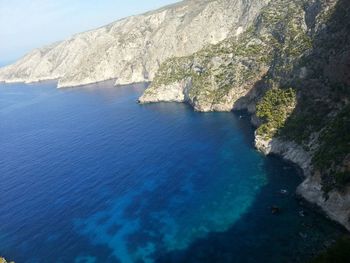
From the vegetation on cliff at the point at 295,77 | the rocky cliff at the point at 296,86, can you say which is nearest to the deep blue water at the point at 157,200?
the rocky cliff at the point at 296,86

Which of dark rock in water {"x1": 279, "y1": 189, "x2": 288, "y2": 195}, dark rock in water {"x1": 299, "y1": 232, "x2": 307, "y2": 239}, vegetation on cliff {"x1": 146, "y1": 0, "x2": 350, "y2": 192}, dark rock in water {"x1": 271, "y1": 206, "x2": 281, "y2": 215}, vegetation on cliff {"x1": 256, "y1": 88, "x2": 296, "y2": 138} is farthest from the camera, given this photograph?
vegetation on cliff {"x1": 256, "y1": 88, "x2": 296, "y2": 138}

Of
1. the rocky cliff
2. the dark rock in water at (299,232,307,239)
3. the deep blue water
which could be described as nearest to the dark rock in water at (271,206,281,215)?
the deep blue water

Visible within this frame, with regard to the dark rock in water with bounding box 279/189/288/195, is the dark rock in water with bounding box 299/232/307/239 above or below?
below

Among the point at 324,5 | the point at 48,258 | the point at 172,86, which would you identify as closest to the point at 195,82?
the point at 172,86

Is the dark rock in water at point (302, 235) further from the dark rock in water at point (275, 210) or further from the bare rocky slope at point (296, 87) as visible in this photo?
the dark rock in water at point (275, 210)

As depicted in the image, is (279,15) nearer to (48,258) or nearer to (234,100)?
(234,100)

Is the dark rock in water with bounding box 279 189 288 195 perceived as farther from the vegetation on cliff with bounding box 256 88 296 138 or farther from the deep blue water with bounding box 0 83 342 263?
the vegetation on cliff with bounding box 256 88 296 138
